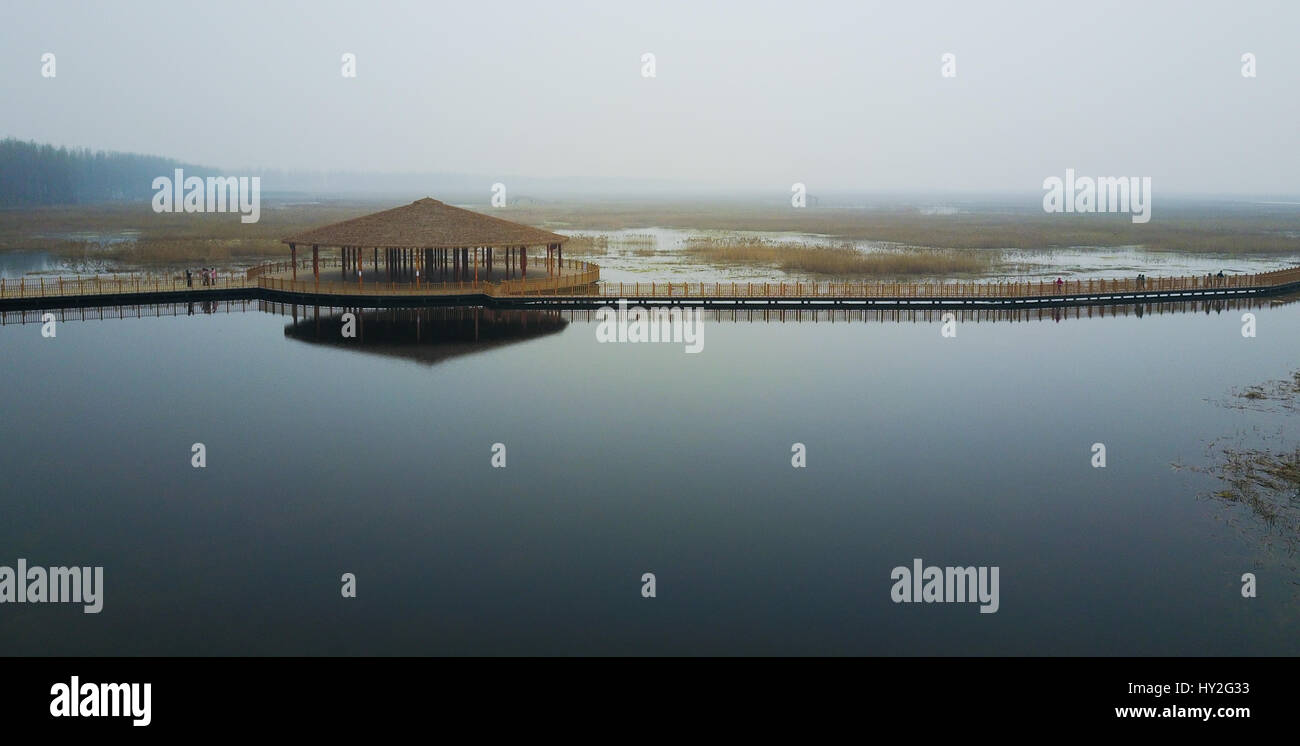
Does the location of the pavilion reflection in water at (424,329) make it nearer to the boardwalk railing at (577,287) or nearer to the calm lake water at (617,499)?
the calm lake water at (617,499)

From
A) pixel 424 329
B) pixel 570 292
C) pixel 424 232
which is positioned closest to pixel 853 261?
pixel 570 292

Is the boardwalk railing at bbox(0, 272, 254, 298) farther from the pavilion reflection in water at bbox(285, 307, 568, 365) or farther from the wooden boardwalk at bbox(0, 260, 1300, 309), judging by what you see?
the pavilion reflection in water at bbox(285, 307, 568, 365)

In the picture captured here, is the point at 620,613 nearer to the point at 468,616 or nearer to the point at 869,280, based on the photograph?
the point at 468,616

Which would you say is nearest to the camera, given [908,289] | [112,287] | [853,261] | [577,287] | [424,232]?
[112,287]

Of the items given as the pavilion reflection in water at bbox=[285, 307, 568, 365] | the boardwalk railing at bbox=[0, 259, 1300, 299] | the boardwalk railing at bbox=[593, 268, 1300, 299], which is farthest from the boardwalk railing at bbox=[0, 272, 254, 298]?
the boardwalk railing at bbox=[593, 268, 1300, 299]

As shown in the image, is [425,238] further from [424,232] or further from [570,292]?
[570,292]

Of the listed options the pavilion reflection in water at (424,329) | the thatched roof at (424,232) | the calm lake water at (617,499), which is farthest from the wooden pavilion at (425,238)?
the calm lake water at (617,499)
